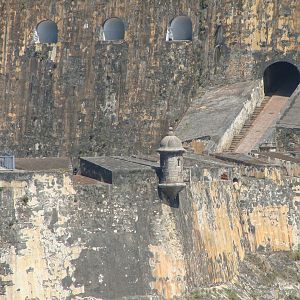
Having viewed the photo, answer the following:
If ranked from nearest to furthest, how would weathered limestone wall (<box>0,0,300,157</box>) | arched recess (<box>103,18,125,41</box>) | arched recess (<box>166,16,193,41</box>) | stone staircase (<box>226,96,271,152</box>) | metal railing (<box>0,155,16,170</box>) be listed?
metal railing (<box>0,155,16,170</box>), stone staircase (<box>226,96,271,152</box>), weathered limestone wall (<box>0,0,300,157</box>), arched recess (<box>166,16,193,41</box>), arched recess (<box>103,18,125,41</box>)

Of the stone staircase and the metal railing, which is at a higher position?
the stone staircase

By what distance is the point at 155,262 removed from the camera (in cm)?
3869

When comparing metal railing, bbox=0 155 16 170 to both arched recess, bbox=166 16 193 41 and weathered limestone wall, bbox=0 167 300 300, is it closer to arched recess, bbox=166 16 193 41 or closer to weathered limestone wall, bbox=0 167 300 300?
weathered limestone wall, bbox=0 167 300 300

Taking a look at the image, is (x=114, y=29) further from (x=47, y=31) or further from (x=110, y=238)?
(x=110, y=238)

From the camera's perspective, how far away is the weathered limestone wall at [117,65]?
181 feet

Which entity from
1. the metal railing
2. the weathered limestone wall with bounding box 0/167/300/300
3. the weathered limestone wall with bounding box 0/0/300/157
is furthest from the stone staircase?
the metal railing

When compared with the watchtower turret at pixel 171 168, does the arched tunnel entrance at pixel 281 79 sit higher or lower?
higher

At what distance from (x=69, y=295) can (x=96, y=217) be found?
2.29 meters

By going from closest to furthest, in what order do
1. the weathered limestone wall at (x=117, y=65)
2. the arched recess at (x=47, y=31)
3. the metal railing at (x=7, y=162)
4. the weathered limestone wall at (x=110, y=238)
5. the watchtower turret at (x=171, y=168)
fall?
1. the weathered limestone wall at (x=110, y=238)
2. the metal railing at (x=7, y=162)
3. the watchtower turret at (x=171, y=168)
4. the weathered limestone wall at (x=117, y=65)
5. the arched recess at (x=47, y=31)

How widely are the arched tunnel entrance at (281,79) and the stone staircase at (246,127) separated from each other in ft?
2.38

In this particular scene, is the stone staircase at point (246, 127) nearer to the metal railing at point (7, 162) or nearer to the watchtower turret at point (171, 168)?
the watchtower turret at point (171, 168)

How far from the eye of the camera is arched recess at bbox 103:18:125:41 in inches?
2274

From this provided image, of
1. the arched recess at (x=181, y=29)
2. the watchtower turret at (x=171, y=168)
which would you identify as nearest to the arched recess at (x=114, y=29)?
the arched recess at (x=181, y=29)

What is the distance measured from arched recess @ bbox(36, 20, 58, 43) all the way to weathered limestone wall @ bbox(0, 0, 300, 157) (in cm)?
28
